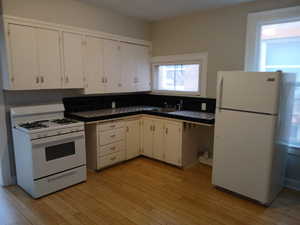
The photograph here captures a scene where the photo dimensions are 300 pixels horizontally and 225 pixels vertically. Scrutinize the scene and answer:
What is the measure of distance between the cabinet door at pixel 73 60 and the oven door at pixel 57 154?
32.2 inches

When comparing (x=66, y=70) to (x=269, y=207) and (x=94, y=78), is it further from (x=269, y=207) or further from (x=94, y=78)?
(x=269, y=207)

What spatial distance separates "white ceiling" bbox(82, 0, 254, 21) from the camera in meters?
3.26

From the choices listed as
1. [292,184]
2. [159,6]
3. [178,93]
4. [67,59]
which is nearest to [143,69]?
[178,93]

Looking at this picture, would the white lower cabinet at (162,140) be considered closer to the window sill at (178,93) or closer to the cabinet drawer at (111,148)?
the cabinet drawer at (111,148)

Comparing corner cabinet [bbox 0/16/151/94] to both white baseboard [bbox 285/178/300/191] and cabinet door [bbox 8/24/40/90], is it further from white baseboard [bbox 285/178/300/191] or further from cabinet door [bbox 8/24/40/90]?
white baseboard [bbox 285/178/300/191]

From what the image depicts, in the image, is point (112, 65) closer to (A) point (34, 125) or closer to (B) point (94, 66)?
(B) point (94, 66)

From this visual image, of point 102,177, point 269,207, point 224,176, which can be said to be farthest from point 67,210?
point 269,207

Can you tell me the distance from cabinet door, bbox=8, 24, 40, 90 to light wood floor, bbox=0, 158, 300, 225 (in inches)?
57.0

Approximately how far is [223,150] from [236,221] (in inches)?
32.8

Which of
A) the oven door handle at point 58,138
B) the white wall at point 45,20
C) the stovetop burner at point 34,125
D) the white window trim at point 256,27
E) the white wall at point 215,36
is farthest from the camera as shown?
the white wall at point 215,36

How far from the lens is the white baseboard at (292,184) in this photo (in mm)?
3034

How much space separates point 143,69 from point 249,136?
2511 millimetres

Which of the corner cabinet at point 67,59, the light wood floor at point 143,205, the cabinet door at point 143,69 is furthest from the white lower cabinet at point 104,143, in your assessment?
the cabinet door at point 143,69

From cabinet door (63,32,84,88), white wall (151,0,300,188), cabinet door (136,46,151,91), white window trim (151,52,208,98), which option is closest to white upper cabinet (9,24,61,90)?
cabinet door (63,32,84,88)
